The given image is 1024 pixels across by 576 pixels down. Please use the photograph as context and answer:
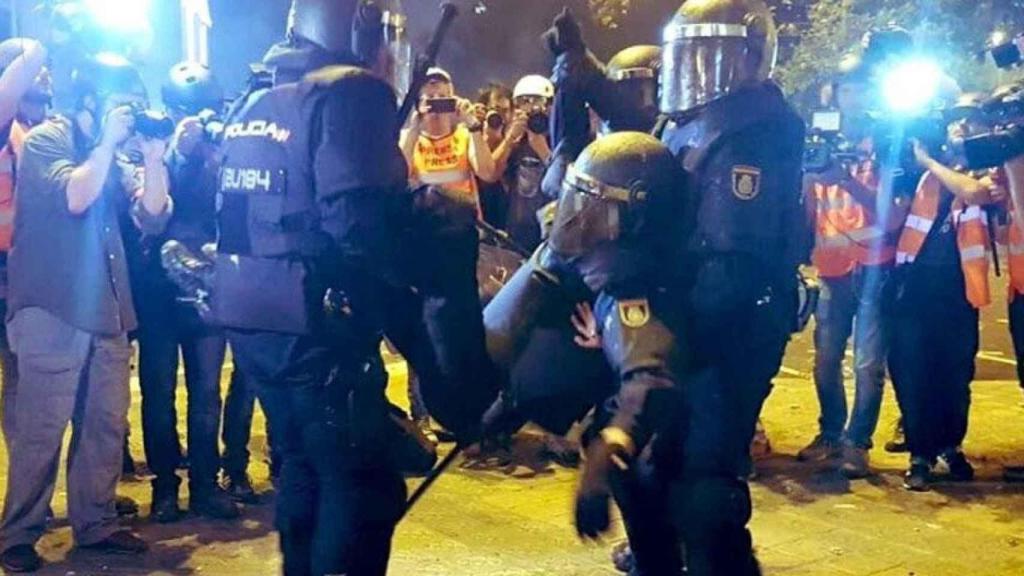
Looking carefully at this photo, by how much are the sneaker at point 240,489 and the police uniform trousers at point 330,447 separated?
7.41ft

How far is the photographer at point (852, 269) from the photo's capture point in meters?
6.78

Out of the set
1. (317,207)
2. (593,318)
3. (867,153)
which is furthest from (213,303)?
(867,153)

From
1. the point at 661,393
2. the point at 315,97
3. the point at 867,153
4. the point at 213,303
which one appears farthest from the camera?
the point at 867,153

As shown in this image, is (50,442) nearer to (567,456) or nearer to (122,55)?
(122,55)

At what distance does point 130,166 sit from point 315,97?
2295 mm

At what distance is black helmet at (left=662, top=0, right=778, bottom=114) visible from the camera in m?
4.32

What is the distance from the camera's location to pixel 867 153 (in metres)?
6.80

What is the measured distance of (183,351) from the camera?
6129mm

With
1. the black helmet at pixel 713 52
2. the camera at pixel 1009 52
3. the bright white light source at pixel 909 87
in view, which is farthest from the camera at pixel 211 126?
the bright white light source at pixel 909 87

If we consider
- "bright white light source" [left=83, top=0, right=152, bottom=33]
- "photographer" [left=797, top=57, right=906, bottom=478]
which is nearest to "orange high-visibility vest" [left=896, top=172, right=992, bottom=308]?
"photographer" [left=797, top=57, right=906, bottom=478]

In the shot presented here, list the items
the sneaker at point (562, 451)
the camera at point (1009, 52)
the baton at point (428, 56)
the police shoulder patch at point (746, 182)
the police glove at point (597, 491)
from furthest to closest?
1. the sneaker at point (562, 451)
2. the camera at point (1009, 52)
3. the baton at point (428, 56)
4. the police shoulder patch at point (746, 182)
5. the police glove at point (597, 491)

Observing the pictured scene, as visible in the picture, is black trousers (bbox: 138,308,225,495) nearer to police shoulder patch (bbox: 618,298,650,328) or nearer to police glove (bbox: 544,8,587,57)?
police glove (bbox: 544,8,587,57)

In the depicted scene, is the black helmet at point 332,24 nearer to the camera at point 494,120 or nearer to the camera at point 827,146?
the camera at point 827,146

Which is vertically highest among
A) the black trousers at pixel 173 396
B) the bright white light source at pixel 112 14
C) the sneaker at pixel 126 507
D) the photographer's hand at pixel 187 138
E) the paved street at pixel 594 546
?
the bright white light source at pixel 112 14
